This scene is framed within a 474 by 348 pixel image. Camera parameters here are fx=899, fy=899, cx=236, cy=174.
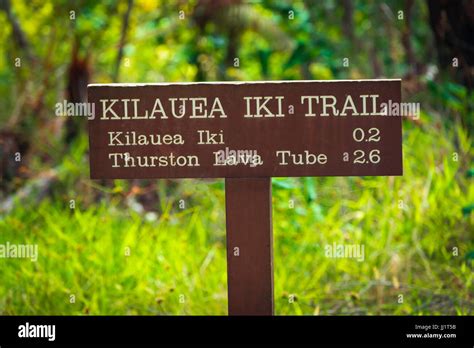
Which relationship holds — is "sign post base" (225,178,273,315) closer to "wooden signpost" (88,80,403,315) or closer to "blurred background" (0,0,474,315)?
"wooden signpost" (88,80,403,315)

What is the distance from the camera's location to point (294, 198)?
5.50 metres

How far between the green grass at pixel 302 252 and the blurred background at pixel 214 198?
0.04 ft

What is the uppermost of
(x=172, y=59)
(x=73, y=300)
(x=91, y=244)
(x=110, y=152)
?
(x=172, y=59)

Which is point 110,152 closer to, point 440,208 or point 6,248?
point 6,248

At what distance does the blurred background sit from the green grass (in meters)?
0.01

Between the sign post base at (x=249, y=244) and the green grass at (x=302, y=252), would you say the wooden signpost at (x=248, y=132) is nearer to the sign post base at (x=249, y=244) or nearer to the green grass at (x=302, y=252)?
the sign post base at (x=249, y=244)

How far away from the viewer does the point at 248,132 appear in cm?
368

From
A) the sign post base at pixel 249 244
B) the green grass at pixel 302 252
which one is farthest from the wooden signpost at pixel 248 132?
the green grass at pixel 302 252

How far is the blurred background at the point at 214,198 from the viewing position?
479 centimetres

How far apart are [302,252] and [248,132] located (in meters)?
1.58

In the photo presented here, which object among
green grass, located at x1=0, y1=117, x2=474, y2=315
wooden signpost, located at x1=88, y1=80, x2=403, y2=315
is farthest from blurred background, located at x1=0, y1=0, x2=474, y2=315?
wooden signpost, located at x1=88, y1=80, x2=403, y2=315

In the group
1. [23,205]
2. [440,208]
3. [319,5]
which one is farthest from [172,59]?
[440,208]

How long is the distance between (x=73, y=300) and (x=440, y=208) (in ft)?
6.96

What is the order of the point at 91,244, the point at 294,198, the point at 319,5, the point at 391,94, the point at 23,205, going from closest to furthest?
1. the point at 391,94
2. the point at 91,244
3. the point at 294,198
4. the point at 23,205
5. the point at 319,5
